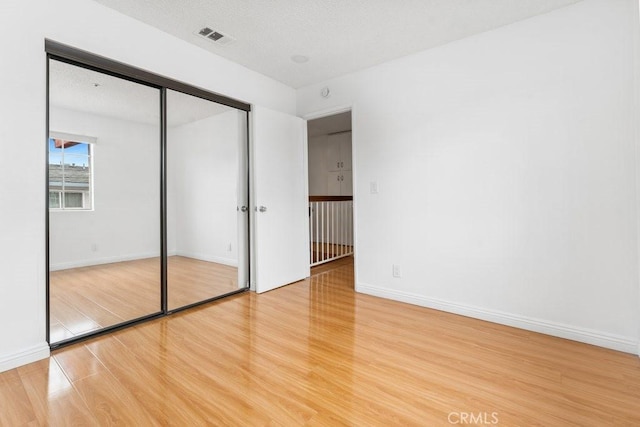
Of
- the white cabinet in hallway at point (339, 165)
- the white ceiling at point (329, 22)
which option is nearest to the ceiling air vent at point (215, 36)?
the white ceiling at point (329, 22)

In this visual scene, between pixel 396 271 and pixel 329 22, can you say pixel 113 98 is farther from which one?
pixel 396 271

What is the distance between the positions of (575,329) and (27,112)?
394 cm

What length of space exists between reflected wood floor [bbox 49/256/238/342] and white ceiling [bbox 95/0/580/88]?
1.99 meters

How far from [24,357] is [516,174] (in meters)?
3.59

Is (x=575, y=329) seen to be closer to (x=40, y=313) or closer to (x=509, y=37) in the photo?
(x=509, y=37)

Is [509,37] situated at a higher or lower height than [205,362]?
higher

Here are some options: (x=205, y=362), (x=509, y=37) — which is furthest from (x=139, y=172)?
(x=509, y=37)

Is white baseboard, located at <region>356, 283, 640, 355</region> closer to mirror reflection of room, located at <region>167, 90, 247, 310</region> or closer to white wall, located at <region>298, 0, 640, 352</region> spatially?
white wall, located at <region>298, 0, 640, 352</region>

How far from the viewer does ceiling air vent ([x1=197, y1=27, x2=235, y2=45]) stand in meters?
2.49

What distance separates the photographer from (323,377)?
5.51 ft

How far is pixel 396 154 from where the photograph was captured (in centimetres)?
299

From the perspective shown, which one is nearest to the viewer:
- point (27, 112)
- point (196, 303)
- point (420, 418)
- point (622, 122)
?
point (420, 418)

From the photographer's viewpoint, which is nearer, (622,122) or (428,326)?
(622,122)

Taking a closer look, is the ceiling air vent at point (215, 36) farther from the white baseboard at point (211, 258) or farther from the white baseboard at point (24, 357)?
the white baseboard at point (24, 357)
